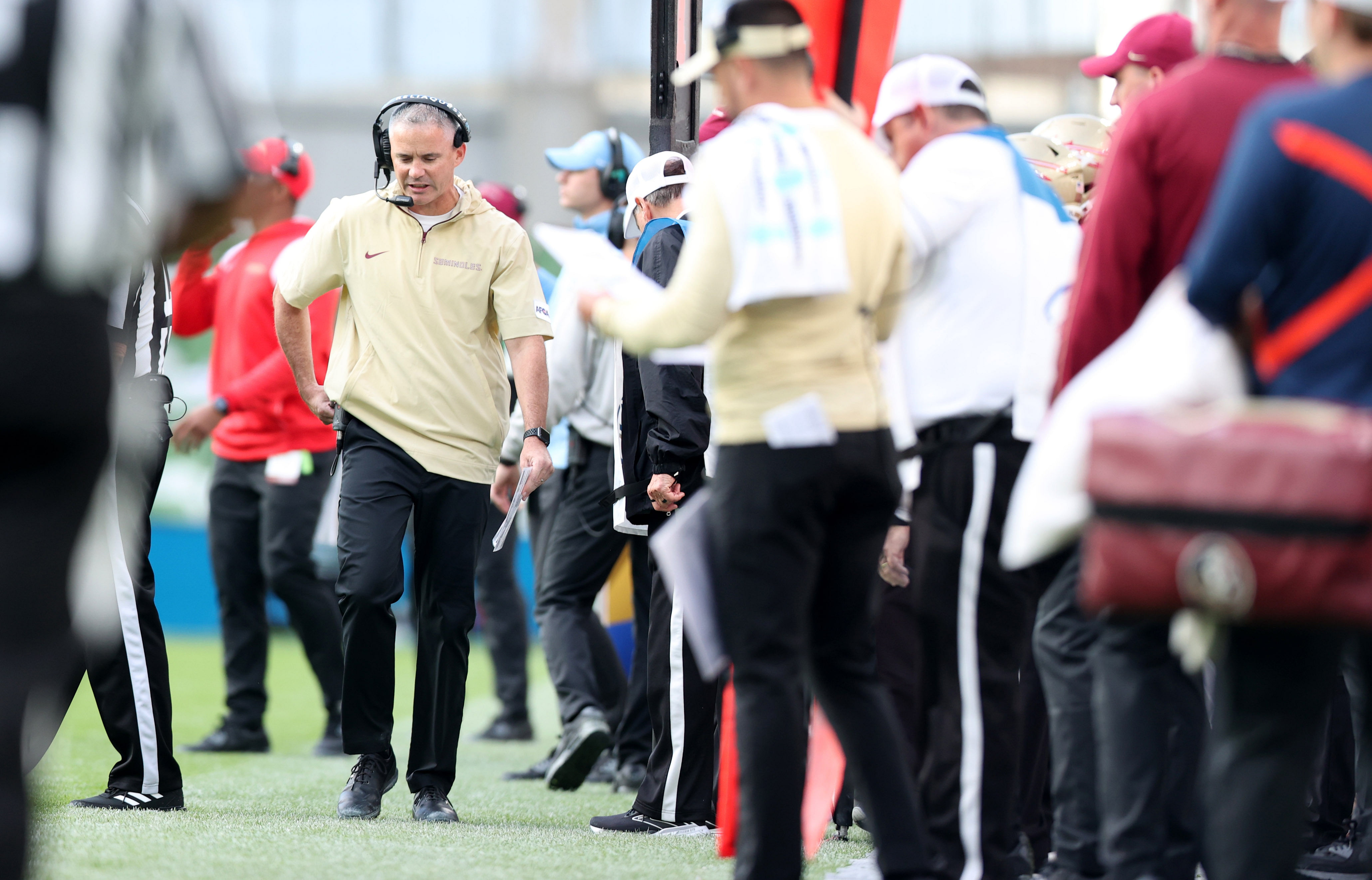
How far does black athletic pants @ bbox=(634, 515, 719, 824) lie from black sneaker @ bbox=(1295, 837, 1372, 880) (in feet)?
5.41

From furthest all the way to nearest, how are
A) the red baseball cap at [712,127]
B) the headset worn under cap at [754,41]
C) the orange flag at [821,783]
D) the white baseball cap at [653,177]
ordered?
the red baseball cap at [712,127], the white baseball cap at [653,177], the orange flag at [821,783], the headset worn under cap at [754,41]

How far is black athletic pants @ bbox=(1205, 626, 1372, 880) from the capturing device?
2.43m

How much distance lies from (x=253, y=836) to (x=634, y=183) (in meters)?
2.31

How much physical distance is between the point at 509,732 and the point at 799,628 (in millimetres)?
5032

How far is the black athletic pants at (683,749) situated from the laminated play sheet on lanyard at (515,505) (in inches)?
20.1

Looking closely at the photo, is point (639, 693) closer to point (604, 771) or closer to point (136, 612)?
point (604, 771)

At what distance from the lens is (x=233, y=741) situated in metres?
7.12

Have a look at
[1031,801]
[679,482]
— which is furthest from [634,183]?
[1031,801]

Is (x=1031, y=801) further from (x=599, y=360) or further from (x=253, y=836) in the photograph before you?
(x=599, y=360)

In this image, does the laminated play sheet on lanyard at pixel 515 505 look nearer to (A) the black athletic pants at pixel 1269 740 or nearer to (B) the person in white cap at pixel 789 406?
(B) the person in white cap at pixel 789 406

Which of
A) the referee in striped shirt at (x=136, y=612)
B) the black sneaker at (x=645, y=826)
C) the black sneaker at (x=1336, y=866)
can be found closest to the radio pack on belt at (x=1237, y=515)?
the black sneaker at (x=1336, y=866)

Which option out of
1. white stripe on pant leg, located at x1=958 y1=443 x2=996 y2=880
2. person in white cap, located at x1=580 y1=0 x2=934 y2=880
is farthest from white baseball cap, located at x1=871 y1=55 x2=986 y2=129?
white stripe on pant leg, located at x1=958 y1=443 x2=996 y2=880

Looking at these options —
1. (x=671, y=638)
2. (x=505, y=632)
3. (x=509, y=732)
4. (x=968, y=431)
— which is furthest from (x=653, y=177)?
(x=509, y=732)

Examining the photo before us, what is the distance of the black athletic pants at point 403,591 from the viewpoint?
16.0ft
